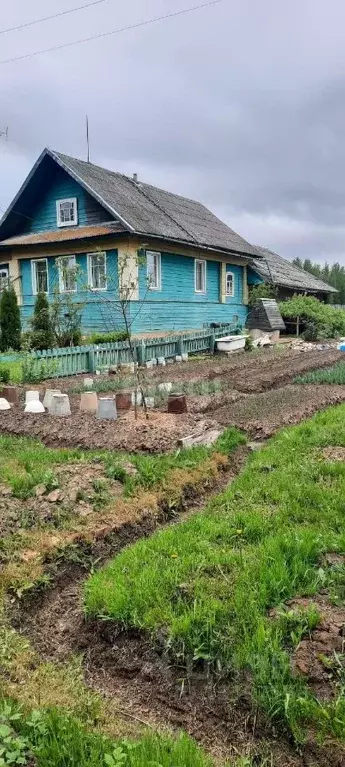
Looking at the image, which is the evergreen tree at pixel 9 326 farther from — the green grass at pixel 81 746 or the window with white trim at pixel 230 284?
the green grass at pixel 81 746

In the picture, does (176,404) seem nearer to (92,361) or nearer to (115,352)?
(92,361)

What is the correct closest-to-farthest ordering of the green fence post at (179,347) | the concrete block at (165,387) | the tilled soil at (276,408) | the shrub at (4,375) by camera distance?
the tilled soil at (276,408) < the concrete block at (165,387) < the shrub at (4,375) < the green fence post at (179,347)

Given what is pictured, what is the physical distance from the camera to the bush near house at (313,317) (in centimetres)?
2234

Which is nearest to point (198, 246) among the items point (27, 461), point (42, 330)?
point (42, 330)

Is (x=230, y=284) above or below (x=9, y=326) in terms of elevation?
above

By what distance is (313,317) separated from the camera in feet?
74.3

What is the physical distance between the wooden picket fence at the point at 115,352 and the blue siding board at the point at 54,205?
5058 millimetres

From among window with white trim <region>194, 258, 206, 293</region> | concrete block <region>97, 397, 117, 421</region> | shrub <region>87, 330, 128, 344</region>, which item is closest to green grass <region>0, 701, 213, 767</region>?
concrete block <region>97, 397, 117, 421</region>

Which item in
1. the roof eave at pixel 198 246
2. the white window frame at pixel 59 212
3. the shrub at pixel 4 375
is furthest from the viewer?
the white window frame at pixel 59 212

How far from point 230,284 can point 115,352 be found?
11.4 metres

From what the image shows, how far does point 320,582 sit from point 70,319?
12987 mm

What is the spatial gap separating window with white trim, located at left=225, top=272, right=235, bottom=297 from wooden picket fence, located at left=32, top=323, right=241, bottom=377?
6.15m

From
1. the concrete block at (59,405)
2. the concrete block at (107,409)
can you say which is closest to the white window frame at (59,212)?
the concrete block at (59,405)

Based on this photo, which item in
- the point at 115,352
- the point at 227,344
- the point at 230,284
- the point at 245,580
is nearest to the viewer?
the point at 245,580
